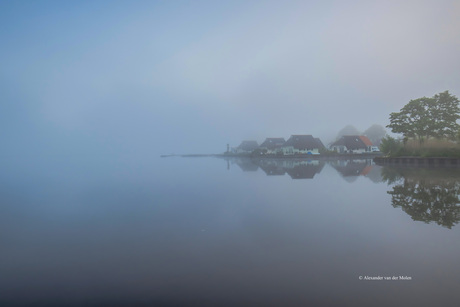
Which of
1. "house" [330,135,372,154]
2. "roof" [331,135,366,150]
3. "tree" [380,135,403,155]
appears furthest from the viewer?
"roof" [331,135,366,150]

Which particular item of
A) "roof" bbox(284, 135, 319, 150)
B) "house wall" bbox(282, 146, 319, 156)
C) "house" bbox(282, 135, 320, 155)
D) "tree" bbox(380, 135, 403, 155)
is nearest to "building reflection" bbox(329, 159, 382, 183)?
"tree" bbox(380, 135, 403, 155)

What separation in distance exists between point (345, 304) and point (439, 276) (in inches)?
91.8

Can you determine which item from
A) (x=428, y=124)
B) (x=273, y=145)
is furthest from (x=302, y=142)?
(x=428, y=124)

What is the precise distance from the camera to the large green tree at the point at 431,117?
37.8 meters

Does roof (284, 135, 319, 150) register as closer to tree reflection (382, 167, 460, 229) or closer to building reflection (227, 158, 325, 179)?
building reflection (227, 158, 325, 179)

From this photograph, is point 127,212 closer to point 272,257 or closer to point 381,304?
point 272,257

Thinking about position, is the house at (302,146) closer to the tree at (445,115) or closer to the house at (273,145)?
the house at (273,145)

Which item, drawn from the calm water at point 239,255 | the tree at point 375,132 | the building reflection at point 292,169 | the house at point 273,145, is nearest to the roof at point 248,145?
the house at point 273,145

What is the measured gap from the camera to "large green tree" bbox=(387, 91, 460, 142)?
37750 millimetres

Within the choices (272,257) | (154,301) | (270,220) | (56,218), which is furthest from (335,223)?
(56,218)

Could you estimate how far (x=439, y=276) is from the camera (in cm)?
570

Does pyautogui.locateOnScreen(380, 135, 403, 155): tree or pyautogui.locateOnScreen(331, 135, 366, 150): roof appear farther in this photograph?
pyautogui.locateOnScreen(331, 135, 366, 150): roof

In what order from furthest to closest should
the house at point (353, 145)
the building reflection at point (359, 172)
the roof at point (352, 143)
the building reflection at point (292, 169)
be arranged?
the roof at point (352, 143), the house at point (353, 145), the building reflection at point (292, 169), the building reflection at point (359, 172)

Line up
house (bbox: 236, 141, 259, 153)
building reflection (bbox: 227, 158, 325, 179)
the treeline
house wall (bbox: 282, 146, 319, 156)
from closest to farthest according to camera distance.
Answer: building reflection (bbox: 227, 158, 325, 179)
the treeline
house wall (bbox: 282, 146, 319, 156)
house (bbox: 236, 141, 259, 153)
